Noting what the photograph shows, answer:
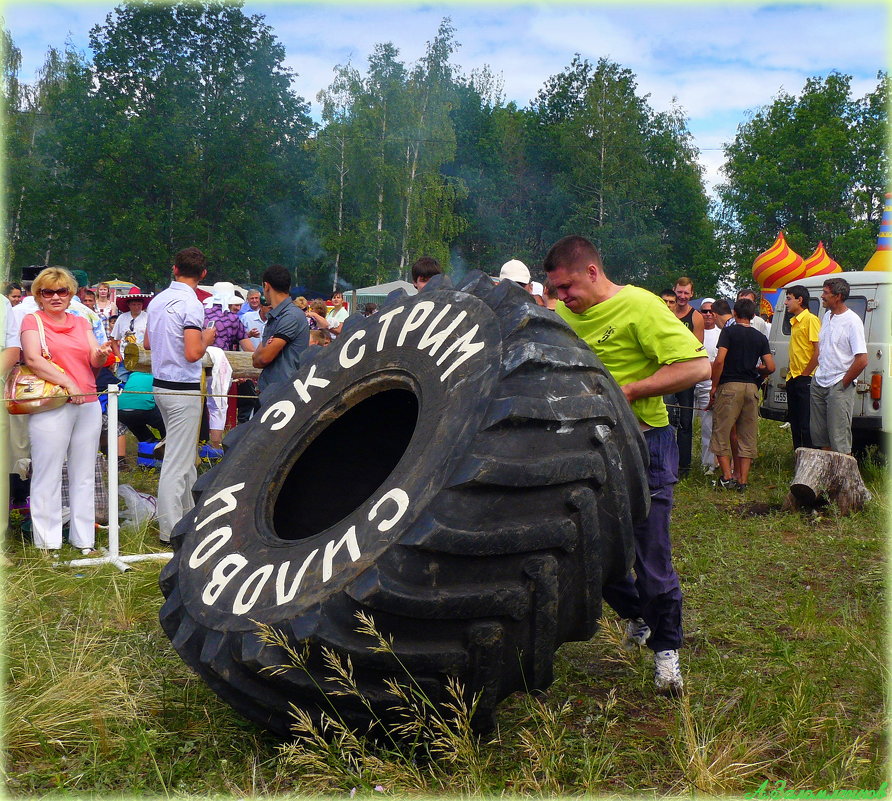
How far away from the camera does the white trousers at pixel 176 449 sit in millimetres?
6570

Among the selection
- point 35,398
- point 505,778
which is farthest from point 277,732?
point 35,398

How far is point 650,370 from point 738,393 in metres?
5.53

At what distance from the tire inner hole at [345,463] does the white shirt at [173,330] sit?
8.39 ft

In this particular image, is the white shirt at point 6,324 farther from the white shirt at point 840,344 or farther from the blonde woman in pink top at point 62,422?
the white shirt at point 840,344

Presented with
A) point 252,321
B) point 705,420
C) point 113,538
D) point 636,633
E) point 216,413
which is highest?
point 252,321

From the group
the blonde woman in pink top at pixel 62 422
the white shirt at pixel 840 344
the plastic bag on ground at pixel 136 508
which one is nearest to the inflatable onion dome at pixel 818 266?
the white shirt at pixel 840 344

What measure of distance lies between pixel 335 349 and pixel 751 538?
13.9 feet

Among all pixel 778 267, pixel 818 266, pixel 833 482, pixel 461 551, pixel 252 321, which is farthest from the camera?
pixel 818 266

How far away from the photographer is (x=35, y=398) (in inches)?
237

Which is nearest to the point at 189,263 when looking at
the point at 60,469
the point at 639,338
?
the point at 60,469

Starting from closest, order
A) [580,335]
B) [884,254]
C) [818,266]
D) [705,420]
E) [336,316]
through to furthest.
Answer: [580,335], [705,420], [884,254], [336,316], [818,266]

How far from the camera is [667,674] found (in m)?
3.83

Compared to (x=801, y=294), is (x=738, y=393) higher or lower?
lower

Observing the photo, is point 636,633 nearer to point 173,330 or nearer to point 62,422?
point 173,330
